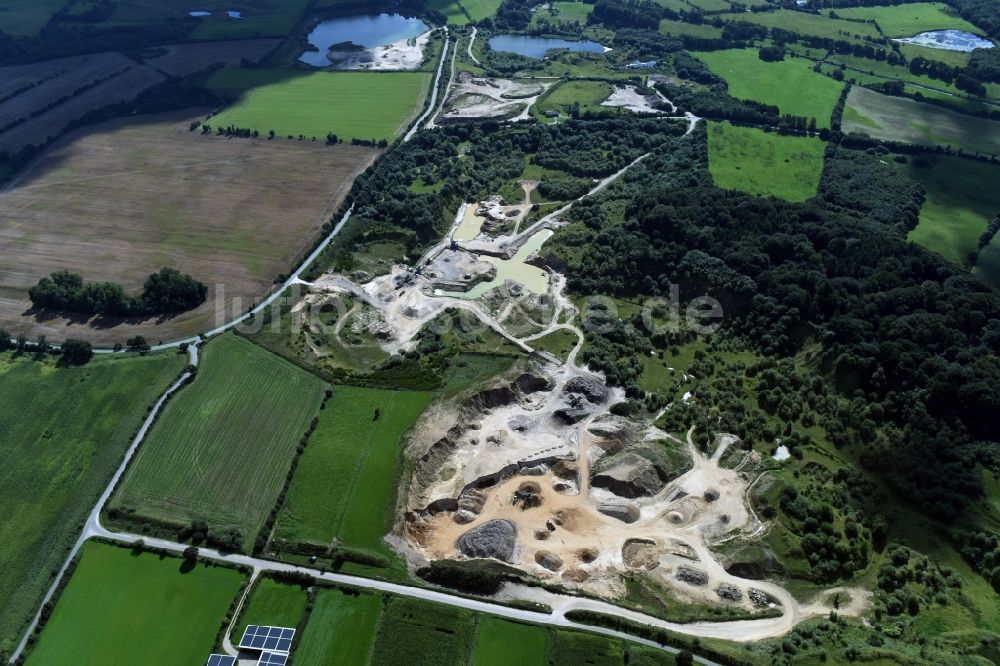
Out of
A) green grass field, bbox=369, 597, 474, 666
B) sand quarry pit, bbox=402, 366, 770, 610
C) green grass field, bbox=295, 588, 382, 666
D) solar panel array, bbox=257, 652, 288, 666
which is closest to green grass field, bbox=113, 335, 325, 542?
green grass field, bbox=295, 588, 382, 666

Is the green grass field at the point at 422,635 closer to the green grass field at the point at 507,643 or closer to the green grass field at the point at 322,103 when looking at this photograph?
the green grass field at the point at 507,643

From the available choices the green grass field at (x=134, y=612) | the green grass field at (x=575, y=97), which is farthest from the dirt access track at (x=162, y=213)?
the green grass field at (x=575, y=97)

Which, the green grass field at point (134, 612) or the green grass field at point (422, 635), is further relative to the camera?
the green grass field at point (134, 612)

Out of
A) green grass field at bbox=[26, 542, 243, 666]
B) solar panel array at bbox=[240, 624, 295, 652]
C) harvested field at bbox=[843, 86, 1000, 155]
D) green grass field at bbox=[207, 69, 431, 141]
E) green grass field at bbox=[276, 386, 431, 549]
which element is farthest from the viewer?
green grass field at bbox=[207, 69, 431, 141]

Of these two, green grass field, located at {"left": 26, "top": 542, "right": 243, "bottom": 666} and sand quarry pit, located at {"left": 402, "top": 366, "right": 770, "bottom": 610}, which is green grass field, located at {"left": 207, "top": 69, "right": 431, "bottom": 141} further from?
green grass field, located at {"left": 26, "top": 542, "right": 243, "bottom": 666}

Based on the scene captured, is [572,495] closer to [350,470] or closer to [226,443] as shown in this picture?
[350,470]

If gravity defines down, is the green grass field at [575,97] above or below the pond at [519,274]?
above

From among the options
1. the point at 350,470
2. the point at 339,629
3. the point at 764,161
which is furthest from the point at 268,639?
the point at 764,161
